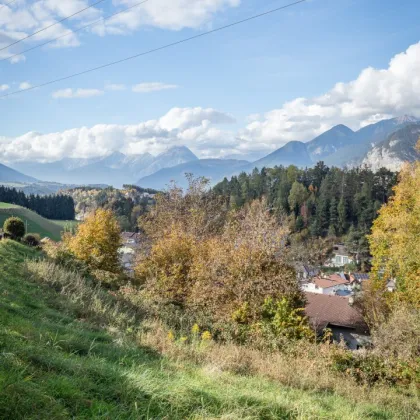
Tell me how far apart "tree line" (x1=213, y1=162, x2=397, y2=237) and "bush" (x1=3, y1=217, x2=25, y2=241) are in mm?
50144

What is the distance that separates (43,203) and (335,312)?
101427mm

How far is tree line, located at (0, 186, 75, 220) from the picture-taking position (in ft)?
348

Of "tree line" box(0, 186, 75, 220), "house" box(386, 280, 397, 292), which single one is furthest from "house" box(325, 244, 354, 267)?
"tree line" box(0, 186, 75, 220)

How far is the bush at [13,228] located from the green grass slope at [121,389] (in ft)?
56.9

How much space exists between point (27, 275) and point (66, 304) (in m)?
2.74

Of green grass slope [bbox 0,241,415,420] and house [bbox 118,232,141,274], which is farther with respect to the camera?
house [bbox 118,232,141,274]

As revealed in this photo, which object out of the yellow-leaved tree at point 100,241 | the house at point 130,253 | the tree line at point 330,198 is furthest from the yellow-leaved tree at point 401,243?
the tree line at point 330,198

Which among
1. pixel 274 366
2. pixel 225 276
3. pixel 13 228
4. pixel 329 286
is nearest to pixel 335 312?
pixel 225 276

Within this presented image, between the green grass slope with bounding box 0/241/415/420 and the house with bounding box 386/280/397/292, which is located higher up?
the green grass slope with bounding box 0/241/415/420

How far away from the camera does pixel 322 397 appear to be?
5.30 m

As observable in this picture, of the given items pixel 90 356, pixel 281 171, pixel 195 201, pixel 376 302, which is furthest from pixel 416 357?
pixel 281 171

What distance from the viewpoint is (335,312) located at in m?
29.5

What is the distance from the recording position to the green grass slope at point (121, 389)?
3209mm

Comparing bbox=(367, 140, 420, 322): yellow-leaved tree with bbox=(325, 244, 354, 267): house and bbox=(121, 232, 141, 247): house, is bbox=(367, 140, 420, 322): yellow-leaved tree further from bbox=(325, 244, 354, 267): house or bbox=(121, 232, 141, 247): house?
bbox=(325, 244, 354, 267): house
